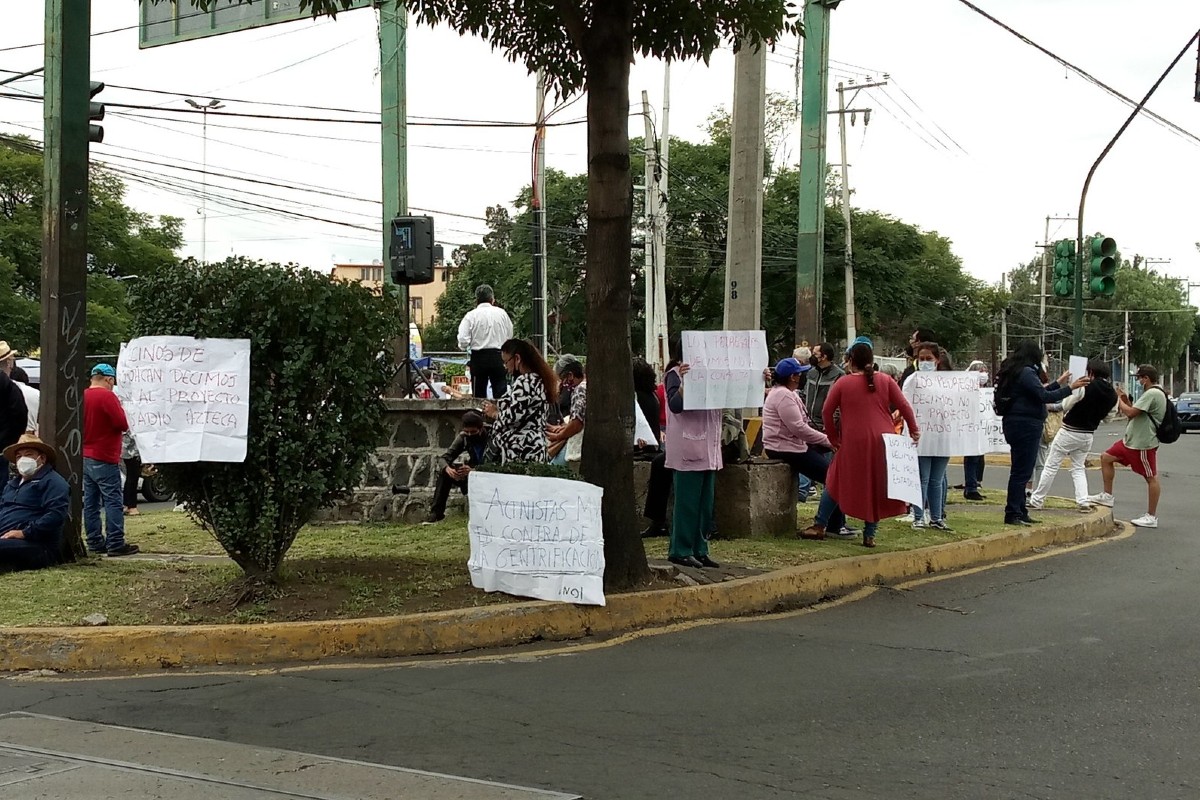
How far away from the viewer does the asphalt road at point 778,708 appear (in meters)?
4.33

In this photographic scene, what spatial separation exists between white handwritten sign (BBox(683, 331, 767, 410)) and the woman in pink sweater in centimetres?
144

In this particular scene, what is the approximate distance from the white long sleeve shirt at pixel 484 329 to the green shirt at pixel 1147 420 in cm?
657

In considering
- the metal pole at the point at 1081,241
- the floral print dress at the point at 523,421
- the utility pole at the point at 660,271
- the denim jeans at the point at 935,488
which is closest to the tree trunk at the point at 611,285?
the floral print dress at the point at 523,421

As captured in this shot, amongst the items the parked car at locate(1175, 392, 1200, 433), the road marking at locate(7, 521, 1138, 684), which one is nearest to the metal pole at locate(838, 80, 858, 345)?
the parked car at locate(1175, 392, 1200, 433)

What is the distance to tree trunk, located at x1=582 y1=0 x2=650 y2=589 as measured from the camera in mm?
7219

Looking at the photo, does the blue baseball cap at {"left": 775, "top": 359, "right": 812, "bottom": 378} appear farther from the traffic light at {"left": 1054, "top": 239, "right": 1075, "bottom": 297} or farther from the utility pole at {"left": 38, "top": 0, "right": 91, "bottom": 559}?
the traffic light at {"left": 1054, "top": 239, "right": 1075, "bottom": 297}

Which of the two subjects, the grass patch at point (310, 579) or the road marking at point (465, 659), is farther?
the grass patch at point (310, 579)

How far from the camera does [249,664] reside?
20.7ft

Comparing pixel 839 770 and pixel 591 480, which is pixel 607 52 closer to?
pixel 591 480

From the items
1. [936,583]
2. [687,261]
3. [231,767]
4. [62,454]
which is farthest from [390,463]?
[687,261]

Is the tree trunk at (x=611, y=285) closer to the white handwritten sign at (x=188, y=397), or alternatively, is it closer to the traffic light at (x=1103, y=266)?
the white handwritten sign at (x=188, y=397)

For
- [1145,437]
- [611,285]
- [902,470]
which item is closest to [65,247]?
[611,285]

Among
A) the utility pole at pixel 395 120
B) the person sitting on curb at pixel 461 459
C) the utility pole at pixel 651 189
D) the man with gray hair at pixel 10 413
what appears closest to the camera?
the man with gray hair at pixel 10 413

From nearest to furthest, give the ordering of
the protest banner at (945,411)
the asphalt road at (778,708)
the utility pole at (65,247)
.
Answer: the asphalt road at (778,708) < the utility pole at (65,247) < the protest banner at (945,411)
